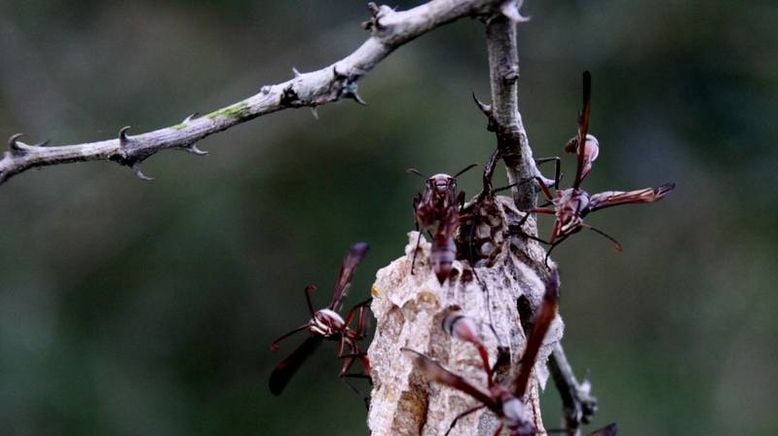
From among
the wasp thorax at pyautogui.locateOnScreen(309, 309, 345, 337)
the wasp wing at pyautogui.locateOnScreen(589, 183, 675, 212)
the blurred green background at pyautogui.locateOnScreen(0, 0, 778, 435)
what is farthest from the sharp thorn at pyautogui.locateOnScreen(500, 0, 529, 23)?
the blurred green background at pyautogui.locateOnScreen(0, 0, 778, 435)

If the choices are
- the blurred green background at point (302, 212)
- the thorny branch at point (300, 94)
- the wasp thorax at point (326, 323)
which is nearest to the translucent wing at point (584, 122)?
the thorny branch at point (300, 94)

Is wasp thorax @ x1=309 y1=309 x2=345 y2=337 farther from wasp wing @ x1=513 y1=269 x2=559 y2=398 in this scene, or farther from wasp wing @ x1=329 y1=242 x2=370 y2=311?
wasp wing @ x1=513 y1=269 x2=559 y2=398

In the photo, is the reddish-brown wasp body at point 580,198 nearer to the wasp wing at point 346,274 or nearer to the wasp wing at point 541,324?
the wasp wing at point 541,324

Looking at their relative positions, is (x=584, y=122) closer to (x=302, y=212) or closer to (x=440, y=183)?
(x=440, y=183)

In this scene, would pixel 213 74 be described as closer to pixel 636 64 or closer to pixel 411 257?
pixel 636 64

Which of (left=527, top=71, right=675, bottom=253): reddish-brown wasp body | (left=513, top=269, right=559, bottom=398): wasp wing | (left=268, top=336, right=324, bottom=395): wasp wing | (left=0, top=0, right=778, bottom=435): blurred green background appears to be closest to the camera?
(left=513, top=269, right=559, bottom=398): wasp wing

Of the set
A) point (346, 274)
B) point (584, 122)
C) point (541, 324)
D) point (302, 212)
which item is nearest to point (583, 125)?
point (584, 122)

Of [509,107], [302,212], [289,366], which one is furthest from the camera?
[302,212]
